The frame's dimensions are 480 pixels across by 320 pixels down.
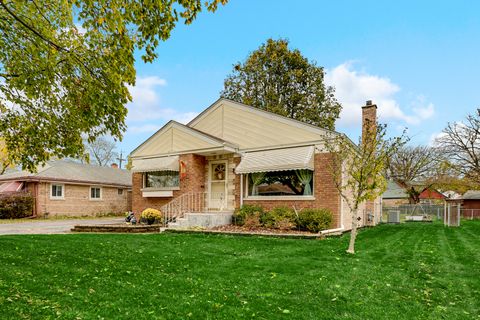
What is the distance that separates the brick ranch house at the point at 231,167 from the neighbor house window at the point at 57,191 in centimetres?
901

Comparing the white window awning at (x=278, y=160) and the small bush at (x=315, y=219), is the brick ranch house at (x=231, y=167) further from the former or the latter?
the small bush at (x=315, y=219)

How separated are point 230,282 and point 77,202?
22.6 metres

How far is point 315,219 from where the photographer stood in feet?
40.2

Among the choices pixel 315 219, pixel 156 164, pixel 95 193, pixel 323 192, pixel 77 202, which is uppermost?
pixel 156 164

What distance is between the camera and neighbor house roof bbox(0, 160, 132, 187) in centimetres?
2256

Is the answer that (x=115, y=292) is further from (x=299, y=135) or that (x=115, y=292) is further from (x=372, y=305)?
(x=299, y=135)

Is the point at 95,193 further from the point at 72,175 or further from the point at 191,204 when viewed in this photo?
the point at 191,204

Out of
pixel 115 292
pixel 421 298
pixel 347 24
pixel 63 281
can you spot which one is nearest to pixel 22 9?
pixel 63 281

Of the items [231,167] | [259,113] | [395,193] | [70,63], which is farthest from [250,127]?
[395,193]

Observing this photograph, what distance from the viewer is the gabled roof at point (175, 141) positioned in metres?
15.4

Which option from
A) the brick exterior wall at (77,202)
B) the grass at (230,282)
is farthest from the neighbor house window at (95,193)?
the grass at (230,282)

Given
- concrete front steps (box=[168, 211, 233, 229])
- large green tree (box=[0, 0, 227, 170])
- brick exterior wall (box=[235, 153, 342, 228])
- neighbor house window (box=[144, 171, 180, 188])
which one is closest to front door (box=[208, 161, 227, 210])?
concrete front steps (box=[168, 211, 233, 229])

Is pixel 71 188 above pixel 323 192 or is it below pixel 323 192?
below

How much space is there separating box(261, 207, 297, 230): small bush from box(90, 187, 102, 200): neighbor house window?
17788 millimetres
